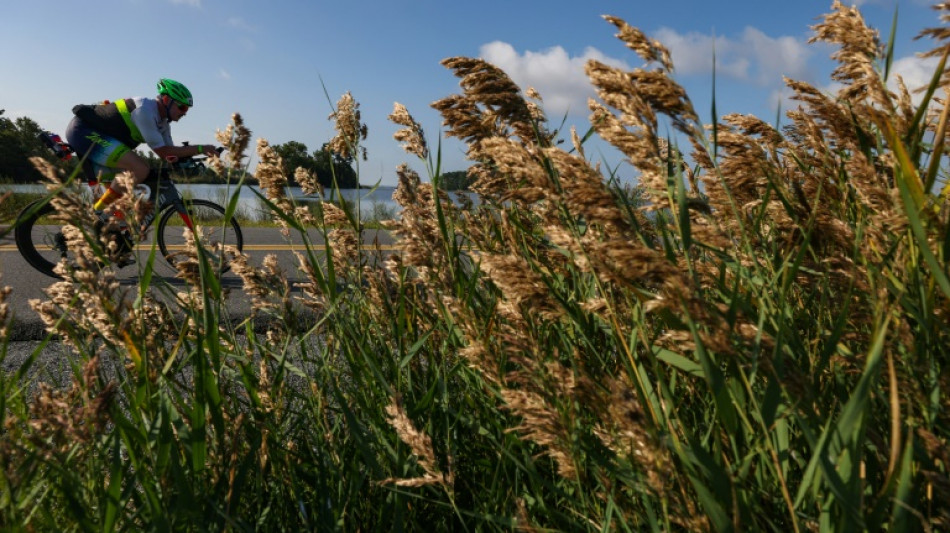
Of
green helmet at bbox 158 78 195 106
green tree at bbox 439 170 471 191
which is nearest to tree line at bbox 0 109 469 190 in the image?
green tree at bbox 439 170 471 191

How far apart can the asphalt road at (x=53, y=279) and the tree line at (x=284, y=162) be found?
23 cm

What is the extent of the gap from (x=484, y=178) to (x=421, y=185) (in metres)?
0.26

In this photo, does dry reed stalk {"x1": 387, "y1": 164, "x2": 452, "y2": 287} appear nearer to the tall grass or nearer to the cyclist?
the tall grass

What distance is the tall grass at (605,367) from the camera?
101 cm

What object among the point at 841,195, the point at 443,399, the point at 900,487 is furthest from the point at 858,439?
the point at 841,195

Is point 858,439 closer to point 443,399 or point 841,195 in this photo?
point 443,399

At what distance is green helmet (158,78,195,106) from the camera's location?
319 inches

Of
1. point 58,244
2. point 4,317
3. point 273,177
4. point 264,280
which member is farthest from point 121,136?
point 4,317

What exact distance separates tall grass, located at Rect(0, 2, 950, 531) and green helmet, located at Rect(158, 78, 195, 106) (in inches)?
262

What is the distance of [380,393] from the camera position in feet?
5.71

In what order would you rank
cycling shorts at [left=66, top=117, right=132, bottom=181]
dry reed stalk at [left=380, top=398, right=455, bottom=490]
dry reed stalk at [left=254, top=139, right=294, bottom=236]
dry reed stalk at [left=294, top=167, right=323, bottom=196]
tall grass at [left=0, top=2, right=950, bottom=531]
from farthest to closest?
cycling shorts at [left=66, top=117, right=132, bottom=181] → dry reed stalk at [left=294, top=167, right=323, bottom=196] → dry reed stalk at [left=254, top=139, right=294, bottom=236] → dry reed stalk at [left=380, top=398, right=455, bottom=490] → tall grass at [left=0, top=2, right=950, bottom=531]

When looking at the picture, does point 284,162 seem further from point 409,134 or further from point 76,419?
point 76,419

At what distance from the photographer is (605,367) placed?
1385mm

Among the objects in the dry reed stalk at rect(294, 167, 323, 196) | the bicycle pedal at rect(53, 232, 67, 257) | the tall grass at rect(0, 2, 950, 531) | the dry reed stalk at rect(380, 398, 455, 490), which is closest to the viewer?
the tall grass at rect(0, 2, 950, 531)
